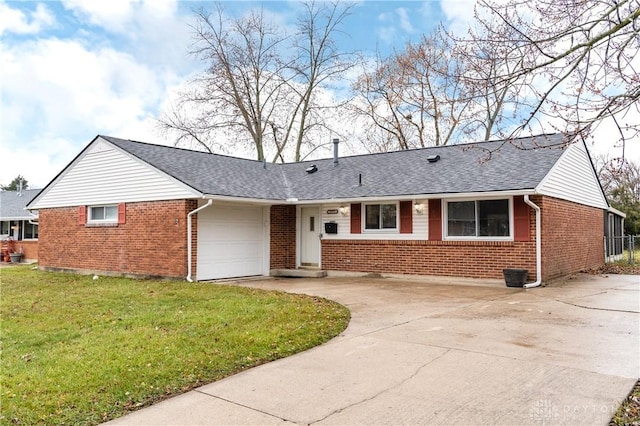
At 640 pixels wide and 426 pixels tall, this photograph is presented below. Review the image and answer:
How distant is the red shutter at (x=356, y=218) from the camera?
49.0 feet

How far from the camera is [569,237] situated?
14.4m

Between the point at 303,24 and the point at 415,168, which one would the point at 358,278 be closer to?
the point at 415,168

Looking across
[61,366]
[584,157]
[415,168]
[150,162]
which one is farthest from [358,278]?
[61,366]

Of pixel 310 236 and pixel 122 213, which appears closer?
pixel 122 213

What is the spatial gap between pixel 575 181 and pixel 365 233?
23.0 feet

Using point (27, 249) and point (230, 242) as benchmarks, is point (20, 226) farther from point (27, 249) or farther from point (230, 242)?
point (230, 242)

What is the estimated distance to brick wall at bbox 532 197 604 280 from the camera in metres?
Answer: 12.4

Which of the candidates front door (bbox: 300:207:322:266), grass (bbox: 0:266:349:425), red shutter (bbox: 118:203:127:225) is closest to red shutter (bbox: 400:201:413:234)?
front door (bbox: 300:207:322:266)

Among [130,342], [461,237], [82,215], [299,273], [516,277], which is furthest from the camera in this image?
[82,215]

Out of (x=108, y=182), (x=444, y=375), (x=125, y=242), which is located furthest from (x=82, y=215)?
(x=444, y=375)

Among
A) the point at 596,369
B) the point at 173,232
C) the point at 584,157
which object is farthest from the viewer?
the point at 584,157

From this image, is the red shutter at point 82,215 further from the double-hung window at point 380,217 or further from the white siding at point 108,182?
the double-hung window at point 380,217

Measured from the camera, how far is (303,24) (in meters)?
28.7

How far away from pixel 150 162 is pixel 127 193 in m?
1.51
